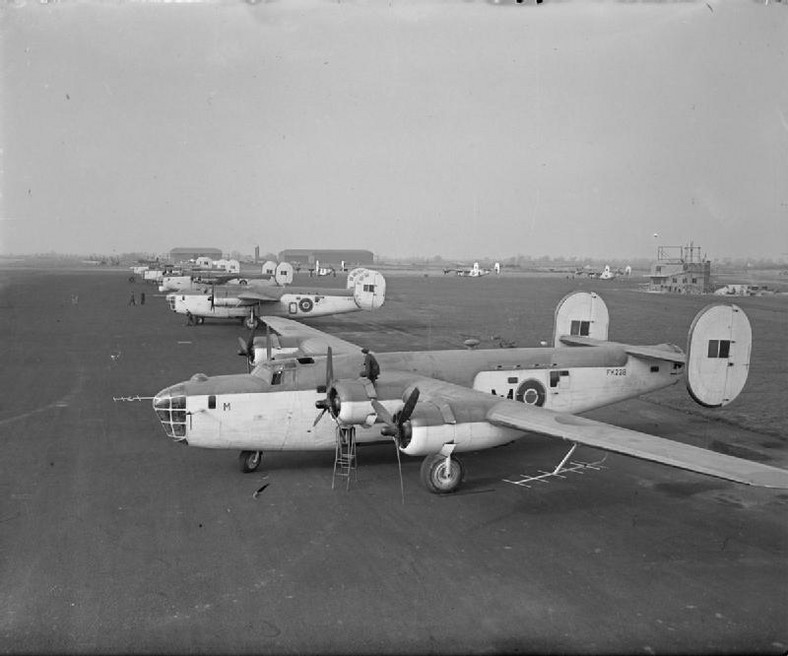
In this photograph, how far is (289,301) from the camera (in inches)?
1795

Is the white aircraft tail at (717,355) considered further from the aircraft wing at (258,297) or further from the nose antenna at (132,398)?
the aircraft wing at (258,297)

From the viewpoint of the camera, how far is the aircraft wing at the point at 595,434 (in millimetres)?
9609

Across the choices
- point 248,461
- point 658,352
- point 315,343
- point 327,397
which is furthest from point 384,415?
point 658,352

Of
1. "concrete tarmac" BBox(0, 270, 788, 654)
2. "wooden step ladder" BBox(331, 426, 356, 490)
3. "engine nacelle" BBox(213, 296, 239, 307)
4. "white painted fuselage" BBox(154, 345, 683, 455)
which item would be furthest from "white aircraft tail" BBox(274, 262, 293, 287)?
"wooden step ladder" BBox(331, 426, 356, 490)

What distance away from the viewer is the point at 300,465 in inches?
633

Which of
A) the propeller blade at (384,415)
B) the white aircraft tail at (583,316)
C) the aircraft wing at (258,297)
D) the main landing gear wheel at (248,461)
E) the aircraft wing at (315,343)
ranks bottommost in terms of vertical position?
the main landing gear wheel at (248,461)

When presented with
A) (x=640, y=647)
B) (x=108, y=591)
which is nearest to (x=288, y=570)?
(x=108, y=591)

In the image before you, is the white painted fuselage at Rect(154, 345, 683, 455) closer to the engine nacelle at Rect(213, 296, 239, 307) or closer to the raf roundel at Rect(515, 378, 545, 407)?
the raf roundel at Rect(515, 378, 545, 407)

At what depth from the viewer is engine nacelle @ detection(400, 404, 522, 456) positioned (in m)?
A: 12.9

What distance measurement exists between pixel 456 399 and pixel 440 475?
1702 millimetres

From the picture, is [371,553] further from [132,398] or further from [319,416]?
[132,398]

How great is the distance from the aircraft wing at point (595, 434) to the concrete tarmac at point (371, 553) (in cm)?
195

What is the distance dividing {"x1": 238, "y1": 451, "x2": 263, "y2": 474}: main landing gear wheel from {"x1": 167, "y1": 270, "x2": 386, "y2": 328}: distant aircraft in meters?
30.5

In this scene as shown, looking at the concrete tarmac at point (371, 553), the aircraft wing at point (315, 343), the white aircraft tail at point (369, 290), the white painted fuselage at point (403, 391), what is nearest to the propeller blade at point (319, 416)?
the white painted fuselage at point (403, 391)
